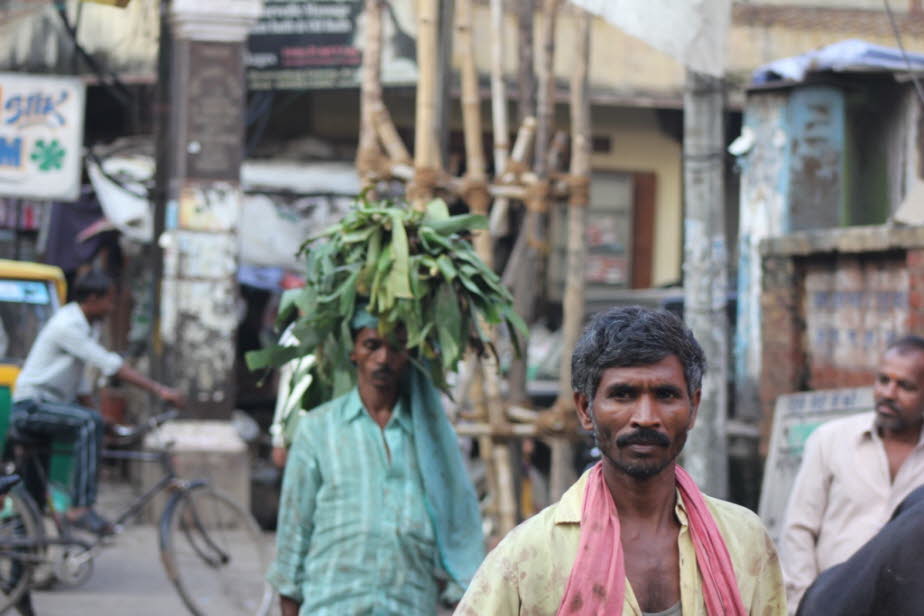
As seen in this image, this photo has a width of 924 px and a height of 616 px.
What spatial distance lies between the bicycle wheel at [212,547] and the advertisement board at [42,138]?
15.3 ft

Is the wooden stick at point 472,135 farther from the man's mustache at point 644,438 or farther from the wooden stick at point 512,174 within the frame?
the man's mustache at point 644,438

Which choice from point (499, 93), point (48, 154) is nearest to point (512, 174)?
point (499, 93)

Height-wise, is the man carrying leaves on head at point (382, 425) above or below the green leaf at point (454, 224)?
below

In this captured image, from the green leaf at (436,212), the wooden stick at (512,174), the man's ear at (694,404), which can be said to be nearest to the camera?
the man's ear at (694,404)

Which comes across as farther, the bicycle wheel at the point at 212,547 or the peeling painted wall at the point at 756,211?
the peeling painted wall at the point at 756,211

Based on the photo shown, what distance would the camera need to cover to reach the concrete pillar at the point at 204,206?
1168 cm

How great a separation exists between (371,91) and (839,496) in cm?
401

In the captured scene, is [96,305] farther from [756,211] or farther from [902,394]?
[902,394]

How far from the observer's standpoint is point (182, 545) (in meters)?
8.52

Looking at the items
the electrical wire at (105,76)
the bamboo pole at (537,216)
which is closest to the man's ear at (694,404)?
the bamboo pole at (537,216)

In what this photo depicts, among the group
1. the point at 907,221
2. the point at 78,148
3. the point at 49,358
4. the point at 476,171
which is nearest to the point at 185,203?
the point at 78,148

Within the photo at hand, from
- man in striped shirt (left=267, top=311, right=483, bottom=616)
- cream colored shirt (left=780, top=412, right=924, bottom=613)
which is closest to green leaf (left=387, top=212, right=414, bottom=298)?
man in striped shirt (left=267, top=311, right=483, bottom=616)

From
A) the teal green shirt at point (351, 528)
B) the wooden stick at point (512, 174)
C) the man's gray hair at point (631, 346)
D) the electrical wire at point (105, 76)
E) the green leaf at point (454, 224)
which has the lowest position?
the teal green shirt at point (351, 528)

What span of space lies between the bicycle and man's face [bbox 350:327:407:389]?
3.60m
